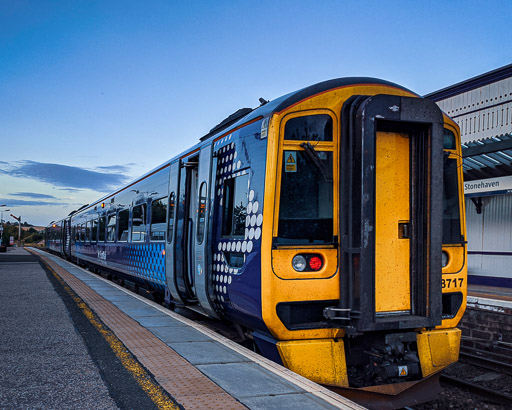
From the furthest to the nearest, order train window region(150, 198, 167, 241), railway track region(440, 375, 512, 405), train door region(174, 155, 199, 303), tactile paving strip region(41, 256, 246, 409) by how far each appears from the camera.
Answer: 1. train window region(150, 198, 167, 241)
2. train door region(174, 155, 199, 303)
3. railway track region(440, 375, 512, 405)
4. tactile paving strip region(41, 256, 246, 409)

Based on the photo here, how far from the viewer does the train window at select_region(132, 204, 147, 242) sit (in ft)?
35.1

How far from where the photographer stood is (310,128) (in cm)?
497

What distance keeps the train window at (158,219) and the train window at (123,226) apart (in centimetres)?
287

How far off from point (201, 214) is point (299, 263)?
2164 mm

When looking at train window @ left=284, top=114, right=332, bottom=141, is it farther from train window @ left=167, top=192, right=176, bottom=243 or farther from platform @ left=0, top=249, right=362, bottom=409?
train window @ left=167, top=192, right=176, bottom=243

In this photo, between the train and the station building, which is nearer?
the train

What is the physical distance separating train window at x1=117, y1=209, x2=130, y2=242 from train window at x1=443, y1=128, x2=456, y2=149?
879cm

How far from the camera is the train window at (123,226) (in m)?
12.7

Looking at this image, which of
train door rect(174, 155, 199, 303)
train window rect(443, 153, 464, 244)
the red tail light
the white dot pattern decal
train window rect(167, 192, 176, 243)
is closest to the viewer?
the red tail light

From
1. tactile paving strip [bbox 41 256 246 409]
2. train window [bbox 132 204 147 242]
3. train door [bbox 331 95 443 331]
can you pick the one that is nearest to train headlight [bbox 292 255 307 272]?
train door [bbox 331 95 443 331]

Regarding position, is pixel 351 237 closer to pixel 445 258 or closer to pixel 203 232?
pixel 445 258

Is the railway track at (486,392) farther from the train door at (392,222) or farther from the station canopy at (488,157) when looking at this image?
the station canopy at (488,157)

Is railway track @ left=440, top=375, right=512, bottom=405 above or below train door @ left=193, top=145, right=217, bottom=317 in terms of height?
below

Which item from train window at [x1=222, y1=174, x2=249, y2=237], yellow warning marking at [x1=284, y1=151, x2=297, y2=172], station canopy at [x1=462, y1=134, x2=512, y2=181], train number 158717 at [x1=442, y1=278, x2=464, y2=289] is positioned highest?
station canopy at [x1=462, y1=134, x2=512, y2=181]
